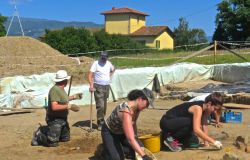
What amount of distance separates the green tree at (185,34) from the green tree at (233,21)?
101 ft

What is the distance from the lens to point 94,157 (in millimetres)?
6934

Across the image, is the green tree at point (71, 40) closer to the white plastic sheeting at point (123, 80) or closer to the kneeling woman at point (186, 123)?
the white plastic sheeting at point (123, 80)

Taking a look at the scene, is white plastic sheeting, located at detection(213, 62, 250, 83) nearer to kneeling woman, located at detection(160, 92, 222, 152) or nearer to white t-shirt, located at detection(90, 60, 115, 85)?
white t-shirt, located at detection(90, 60, 115, 85)

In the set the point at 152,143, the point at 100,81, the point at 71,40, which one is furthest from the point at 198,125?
the point at 71,40

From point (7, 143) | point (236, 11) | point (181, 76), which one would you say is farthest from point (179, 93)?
point (236, 11)

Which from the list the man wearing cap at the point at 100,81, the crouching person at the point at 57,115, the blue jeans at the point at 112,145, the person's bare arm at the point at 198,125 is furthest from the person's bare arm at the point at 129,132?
the man wearing cap at the point at 100,81

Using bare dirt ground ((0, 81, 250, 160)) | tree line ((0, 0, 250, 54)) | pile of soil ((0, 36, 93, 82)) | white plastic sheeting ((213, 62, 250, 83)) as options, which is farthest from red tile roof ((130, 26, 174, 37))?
bare dirt ground ((0, 81, 250, 160))

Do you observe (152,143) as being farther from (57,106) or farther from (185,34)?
(185,34)

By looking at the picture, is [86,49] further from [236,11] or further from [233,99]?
→ [233,99]

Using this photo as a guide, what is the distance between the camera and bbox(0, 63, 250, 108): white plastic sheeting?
13.3 metres

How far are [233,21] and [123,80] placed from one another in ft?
134

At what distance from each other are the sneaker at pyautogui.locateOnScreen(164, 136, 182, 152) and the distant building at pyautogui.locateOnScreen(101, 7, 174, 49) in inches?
2790

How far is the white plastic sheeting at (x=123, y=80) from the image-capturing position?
13.3 meters

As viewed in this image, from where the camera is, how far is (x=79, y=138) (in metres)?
8.59
